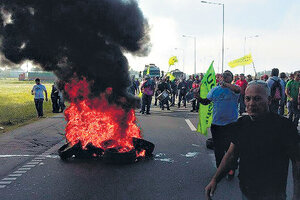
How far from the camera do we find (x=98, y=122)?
7660mm

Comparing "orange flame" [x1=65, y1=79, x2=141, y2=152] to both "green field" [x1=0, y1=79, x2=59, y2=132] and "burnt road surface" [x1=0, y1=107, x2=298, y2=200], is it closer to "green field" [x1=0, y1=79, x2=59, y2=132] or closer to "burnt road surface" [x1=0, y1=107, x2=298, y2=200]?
"burnt road surface" [x1=0, y1=107, x2=298, y2=200]

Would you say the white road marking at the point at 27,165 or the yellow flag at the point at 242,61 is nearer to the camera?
the white road marking at the point at 27,165

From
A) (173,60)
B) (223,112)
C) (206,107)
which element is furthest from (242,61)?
(223,112)

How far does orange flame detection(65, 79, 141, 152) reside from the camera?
744 cm

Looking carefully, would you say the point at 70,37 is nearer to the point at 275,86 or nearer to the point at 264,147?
the point at 275,86

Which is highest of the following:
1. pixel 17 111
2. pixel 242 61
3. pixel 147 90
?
pixel 242 61

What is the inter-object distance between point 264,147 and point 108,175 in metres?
3.89

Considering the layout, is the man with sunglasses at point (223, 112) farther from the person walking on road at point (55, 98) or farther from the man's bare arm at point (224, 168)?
the person walking on road at point (55, 98)

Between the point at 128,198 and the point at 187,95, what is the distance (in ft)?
59.3

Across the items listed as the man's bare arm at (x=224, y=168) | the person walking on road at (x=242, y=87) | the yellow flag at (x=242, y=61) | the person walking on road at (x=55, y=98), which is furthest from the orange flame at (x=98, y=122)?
the yellow flag at (x=242, y=61)

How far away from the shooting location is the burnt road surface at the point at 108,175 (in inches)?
202

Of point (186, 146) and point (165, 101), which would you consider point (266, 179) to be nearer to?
point (186, 146)

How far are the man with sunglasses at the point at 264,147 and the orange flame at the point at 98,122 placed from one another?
15.2ft

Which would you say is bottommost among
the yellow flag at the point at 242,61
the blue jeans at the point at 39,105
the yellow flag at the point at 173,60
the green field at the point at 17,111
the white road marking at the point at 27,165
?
the green field at the point at 17,111
